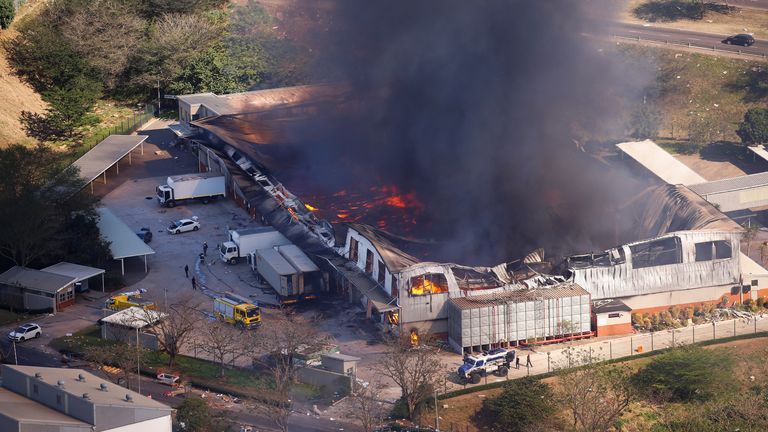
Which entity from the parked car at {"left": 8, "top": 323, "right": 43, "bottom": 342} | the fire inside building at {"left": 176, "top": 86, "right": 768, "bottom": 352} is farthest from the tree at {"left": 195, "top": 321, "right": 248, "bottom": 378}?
the parked car at {"left": 8, "top": 323, "right": 43, "bottom": 342}

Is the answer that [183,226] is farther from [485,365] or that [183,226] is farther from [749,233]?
[749,233]

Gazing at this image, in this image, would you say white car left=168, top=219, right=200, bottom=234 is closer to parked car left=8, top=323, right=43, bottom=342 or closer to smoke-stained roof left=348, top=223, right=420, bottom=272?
smoke-stained roof left=348, top=223, right=420, bottom=272

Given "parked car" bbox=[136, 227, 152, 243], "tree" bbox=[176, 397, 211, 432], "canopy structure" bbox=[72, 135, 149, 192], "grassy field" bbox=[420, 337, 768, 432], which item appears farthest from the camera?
"canopy structure" bbox=[72, 135, 149, 192]

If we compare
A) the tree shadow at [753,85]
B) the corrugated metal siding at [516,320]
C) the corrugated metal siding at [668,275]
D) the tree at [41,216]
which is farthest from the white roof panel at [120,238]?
the tree shadow at [753,85]

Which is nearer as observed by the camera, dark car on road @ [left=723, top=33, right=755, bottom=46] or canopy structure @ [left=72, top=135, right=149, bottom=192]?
canopy structure @ [left=72, top=135, right=149, bottom=192]

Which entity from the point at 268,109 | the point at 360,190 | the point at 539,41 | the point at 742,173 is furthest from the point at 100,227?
the point at 742,173

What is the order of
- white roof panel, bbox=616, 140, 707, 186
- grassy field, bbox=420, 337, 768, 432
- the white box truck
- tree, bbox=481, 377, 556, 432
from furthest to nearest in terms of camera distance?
white roof panel, bbox=616, 140, 707, 186 → the white box truck → grassy field, bbox=420, 337, 768, 432 → tree, bbox=481, 377, 556, 432
